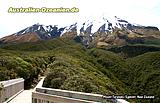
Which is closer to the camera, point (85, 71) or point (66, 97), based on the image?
point (66, 97)

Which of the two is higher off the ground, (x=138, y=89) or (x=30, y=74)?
(x=30, y=74)

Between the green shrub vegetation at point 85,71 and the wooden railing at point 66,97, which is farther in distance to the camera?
the green shrub vegetation at point 85,71

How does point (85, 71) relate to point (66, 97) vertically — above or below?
below

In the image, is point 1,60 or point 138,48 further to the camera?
point 138,48

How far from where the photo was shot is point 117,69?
99.9m

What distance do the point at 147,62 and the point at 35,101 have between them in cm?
8547

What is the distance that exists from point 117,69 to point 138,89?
64.4 feet

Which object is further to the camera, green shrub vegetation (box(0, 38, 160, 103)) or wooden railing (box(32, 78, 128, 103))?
green shrub vegetation (box(0, 38, 160, 103))

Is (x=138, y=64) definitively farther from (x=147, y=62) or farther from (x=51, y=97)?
(x=51, y=97)

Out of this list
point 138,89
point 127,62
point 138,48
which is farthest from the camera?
point 138,48

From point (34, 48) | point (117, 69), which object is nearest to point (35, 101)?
point (117, 69)

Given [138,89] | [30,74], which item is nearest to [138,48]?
[138,89]

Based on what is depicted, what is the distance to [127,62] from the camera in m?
114

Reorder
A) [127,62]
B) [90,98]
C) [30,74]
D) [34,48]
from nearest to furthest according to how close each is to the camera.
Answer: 1. [90,98]
2. [30,74]
3. [127,62]
4. [34,48]
